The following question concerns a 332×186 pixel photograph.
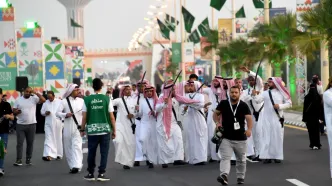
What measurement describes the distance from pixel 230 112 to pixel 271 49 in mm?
29276

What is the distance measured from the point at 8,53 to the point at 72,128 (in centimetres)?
1421

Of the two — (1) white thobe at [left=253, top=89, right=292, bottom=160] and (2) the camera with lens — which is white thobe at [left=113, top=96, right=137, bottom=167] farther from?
(2) the camera with lens

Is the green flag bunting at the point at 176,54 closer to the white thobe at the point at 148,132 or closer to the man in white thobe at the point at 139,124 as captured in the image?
the man in white thobe at the point at 139,124

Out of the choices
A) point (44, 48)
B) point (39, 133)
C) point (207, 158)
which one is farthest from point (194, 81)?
point (44, 48)

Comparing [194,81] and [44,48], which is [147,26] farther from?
[194,81]

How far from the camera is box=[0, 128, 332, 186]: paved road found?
14.4 metres

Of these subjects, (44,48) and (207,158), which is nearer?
(207,158)

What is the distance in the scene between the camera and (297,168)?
1612 centimetres

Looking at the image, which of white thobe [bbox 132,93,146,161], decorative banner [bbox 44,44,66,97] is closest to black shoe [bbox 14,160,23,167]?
white thobe [bbox 132,93,146,161]

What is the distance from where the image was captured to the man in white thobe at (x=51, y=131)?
70.7 feet

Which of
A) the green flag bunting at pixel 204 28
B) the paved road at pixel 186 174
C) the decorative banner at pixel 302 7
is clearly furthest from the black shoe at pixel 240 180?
the green flag bunting at pixel 204 28

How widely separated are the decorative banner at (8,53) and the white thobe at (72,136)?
12.8 m

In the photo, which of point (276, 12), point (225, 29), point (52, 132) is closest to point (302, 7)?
point (276, 12)

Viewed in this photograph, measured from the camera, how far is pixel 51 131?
2205cm
